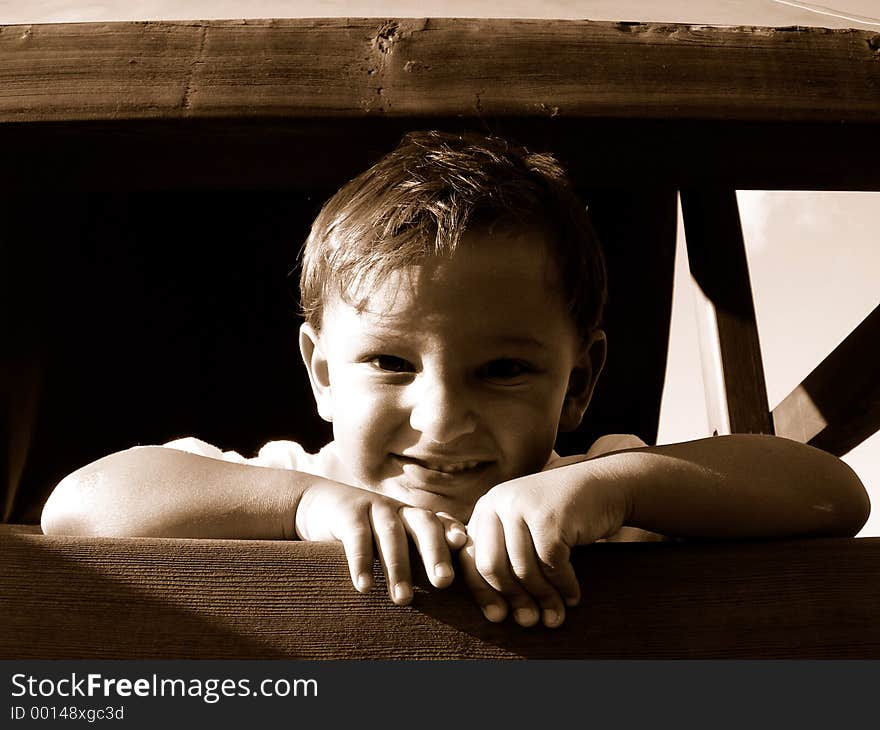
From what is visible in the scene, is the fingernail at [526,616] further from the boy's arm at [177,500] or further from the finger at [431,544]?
the boy's arm at [177,500]

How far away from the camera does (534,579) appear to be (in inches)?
27.6

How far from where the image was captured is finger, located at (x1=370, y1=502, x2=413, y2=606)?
689 millimetres

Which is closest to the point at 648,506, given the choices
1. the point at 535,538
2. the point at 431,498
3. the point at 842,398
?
the point at 535,538

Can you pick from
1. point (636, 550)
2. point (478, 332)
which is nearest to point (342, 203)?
point (478, 332)

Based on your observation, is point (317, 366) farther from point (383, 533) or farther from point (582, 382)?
point (383, 533)

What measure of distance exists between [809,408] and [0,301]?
197cm

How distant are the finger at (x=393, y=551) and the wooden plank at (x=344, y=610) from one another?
0.5 inches

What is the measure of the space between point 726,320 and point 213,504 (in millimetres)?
1262

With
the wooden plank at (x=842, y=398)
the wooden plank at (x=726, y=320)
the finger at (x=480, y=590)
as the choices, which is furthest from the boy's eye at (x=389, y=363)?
the wooden plank at (x=842, y=398)

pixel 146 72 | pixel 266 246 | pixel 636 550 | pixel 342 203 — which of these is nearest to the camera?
pixel 636 550

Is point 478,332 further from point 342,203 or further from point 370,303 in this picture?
point 342,203

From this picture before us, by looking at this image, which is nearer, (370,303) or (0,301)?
(370,303)

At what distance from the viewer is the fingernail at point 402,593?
27.0 inches

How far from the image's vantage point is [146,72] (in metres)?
1.07
